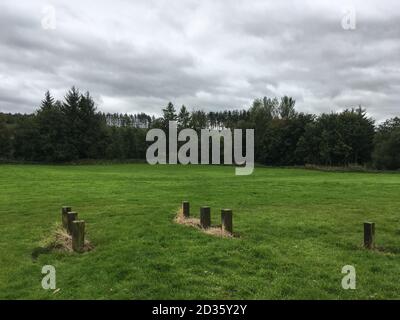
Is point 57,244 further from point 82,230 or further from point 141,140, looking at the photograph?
point 141,140

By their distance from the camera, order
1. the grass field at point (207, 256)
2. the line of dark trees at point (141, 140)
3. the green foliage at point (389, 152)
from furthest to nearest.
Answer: the line of dark trees at point (141, 140), the green foliage at point (389, 152), the grass field at point (207, 256)

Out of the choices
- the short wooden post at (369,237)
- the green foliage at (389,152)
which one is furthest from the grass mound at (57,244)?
the green foliage at (389,152)

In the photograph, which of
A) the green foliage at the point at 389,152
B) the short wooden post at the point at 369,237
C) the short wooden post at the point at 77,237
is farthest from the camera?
the green foliage at the point at 389,152

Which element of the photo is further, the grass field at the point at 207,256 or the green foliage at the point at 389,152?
the green foliage at the point at 389,152

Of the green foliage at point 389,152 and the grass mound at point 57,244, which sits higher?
the green foliage at point 389,152

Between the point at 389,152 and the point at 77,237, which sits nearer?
the point at 77,237

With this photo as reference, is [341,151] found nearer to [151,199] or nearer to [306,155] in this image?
[306,155]

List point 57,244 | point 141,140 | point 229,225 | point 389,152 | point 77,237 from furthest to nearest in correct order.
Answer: point 141,140 < point 389,152 < point 229,225 < point 57,244 < point 77,237

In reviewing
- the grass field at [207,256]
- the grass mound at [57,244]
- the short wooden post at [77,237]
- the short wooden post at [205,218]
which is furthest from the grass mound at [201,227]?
the short wooden post at [77,237]

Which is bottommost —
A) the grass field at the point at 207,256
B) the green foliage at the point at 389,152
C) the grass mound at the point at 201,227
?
the grass field at the point at 207,256

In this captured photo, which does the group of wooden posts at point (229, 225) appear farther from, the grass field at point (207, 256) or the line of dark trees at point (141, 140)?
the line of dark trees at point (141, 140)

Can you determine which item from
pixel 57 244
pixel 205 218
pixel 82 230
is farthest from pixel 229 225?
pixel 57 244

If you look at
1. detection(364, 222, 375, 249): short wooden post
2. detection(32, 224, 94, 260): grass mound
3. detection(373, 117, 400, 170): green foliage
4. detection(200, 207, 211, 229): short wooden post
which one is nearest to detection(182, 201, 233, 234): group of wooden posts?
detection(200, 207, 211, 229): short wooden post

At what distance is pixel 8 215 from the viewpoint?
694 inches
